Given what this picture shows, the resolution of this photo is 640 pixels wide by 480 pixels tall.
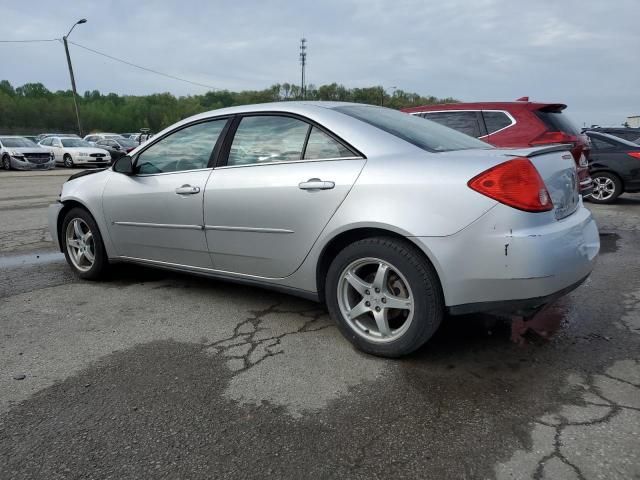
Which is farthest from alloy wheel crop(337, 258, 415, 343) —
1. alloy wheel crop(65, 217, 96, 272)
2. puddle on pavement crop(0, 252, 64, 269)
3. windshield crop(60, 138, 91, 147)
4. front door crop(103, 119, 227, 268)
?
windshield crop(60, 138, 91, 147)

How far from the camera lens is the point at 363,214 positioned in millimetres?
2959

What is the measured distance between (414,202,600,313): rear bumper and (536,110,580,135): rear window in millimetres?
4582

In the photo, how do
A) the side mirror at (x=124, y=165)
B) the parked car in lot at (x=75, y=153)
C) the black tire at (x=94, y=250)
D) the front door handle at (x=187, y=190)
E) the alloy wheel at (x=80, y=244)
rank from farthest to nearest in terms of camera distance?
the parked car in lot at (x=75, y=153) < the alloy wheel at (x=80, y=244) < the black tire at (x=94, y=250) < the side mirror at (x=124, y=165) < the front door handle at (x=187, y=190)

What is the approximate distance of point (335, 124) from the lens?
330 centimetres

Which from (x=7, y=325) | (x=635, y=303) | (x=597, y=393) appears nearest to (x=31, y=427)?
(x=7, y=325)

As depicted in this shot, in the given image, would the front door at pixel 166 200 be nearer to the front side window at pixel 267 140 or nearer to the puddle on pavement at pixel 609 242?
the front side window at pixel 267 140

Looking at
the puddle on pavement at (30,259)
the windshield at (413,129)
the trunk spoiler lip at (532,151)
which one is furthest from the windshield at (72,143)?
the trunk spoiler lip at (532,151)

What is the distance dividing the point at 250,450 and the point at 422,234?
4.53 ft

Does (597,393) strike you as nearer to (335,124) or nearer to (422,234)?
(422,234)

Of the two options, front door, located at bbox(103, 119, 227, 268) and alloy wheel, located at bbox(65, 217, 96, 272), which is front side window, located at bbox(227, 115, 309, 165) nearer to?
front door, located at bbox(103, 119, 227, 268)

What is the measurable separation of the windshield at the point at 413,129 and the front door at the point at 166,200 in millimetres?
1092

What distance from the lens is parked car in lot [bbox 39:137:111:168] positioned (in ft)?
78.7

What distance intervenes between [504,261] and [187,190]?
7.68 feet

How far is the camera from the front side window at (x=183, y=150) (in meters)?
3.94
